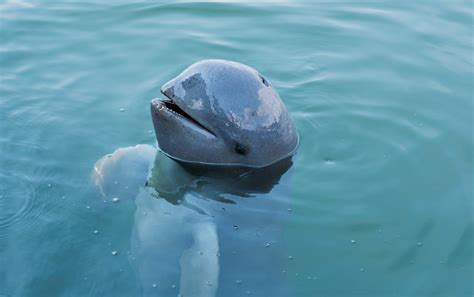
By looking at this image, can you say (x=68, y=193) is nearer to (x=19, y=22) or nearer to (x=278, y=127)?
(x=278, y=127)

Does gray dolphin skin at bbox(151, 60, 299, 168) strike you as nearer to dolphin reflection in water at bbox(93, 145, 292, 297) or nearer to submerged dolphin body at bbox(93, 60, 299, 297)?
submerged dolphin body at bbox(93, 60, 299, 297)

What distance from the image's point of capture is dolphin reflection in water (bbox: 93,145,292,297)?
7039 millimetres

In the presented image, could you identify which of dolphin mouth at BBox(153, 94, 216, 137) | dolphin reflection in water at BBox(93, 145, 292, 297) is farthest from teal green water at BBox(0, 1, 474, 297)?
dolphin mouth at BBox(153, 94, 216, 137)

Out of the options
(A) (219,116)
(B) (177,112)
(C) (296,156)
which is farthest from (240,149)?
(C) (296,156)

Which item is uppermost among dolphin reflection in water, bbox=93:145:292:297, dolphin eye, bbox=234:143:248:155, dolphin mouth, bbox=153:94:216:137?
dolphin mouth, bbox=153:94:216:137

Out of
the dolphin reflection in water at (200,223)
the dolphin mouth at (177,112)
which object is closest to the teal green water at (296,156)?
the dolphin reflection in water at (200,223)

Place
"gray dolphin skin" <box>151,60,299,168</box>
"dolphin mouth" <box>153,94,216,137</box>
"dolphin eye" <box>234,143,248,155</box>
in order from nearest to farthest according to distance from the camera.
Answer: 1. "gray dolphin skin" <box>151,60,299,168</box>
2. "dolphin mouth" <box>153,94,216,137</box>
3. "dolphin eye" <box>234,143,248,155</box>

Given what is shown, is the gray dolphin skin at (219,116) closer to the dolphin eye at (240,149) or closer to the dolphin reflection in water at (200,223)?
the dolphin eye at (240,149)

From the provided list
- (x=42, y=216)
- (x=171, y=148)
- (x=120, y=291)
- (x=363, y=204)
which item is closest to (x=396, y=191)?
(x=363, y=204)

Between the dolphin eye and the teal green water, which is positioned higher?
the dolphin eye

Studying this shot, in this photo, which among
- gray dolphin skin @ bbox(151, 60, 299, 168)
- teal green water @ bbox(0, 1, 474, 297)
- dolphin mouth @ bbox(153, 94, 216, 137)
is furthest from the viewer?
dolphin mouth @ bbox(153, 94, 216, 137)

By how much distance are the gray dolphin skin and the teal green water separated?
1.58ft

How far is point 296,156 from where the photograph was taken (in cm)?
848

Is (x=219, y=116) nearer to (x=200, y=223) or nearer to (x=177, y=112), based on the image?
(x=177, y=112)
